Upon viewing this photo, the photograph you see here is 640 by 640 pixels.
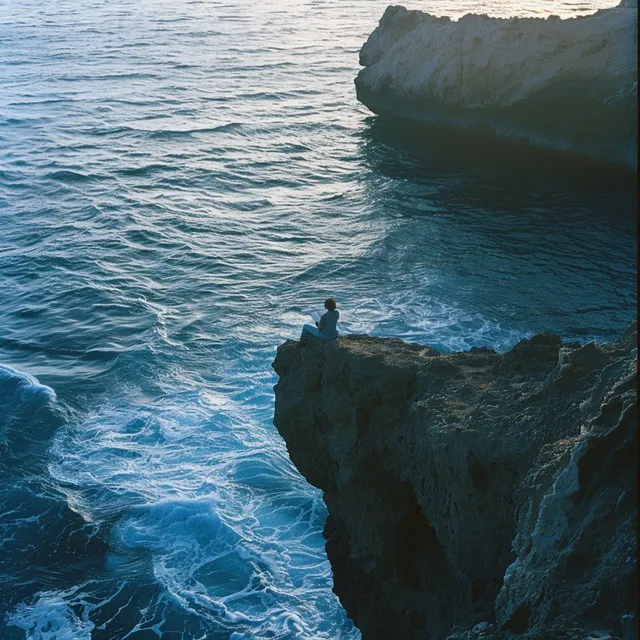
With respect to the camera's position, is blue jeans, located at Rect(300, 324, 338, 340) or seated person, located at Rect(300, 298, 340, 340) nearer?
seated person, located at Rect(300, 298, 340, 340)

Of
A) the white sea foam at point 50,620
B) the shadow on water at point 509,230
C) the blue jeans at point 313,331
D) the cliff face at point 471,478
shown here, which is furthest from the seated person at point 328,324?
the shadow on water at point 509,230

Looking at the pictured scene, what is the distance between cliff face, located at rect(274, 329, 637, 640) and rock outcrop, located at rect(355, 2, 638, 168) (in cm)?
2621

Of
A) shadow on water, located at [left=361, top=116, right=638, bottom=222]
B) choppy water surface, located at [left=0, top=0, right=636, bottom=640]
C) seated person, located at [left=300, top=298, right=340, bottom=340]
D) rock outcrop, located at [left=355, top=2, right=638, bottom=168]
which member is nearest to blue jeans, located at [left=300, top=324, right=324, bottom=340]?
seated person, located at [left=300, top=298, right=340, bottom=340]

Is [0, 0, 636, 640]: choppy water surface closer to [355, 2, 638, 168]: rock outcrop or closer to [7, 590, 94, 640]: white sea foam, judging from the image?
[7, 590, 94, 640]: white sea foam

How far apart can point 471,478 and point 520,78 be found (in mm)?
32998

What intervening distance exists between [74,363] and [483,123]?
27.2 m

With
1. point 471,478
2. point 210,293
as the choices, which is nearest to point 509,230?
point 210,293

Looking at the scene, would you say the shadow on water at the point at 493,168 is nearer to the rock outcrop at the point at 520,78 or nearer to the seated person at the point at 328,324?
the rock outcrop at the point at 520,78

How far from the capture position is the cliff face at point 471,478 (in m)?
8.38

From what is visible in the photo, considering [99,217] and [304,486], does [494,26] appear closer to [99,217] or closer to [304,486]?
[99,217]

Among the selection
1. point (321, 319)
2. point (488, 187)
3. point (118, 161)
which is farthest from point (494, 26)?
point (321, 319)

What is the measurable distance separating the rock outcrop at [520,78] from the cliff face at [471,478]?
26.2 metres

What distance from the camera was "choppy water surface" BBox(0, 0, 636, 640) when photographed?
642 inches

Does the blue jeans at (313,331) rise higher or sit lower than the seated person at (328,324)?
lower
